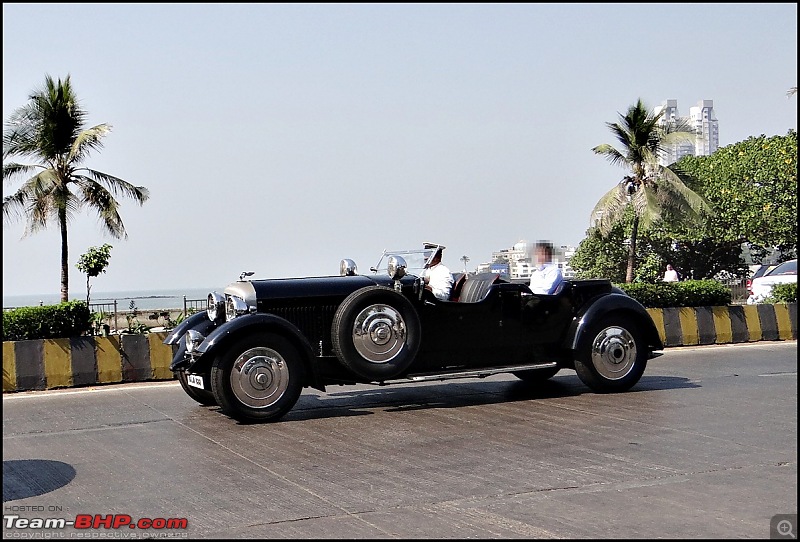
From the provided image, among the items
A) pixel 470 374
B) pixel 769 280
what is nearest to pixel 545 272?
pixel 470 374

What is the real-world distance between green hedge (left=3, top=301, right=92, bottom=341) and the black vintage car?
352cm

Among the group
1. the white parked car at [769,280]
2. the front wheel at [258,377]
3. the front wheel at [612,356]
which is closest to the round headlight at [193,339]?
the front wheel at [258,377]

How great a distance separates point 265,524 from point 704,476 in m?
2.89

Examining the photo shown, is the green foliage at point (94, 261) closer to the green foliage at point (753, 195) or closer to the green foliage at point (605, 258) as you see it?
the green foliage at point (753, 195)

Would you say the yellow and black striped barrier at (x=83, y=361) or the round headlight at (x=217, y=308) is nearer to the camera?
the round headlight at (x=217, y=308)

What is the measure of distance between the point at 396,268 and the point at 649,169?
1707cm

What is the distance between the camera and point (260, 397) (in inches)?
348

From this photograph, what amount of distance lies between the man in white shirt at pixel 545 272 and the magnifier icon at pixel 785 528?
18.0ft

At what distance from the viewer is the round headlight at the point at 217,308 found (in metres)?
9.53

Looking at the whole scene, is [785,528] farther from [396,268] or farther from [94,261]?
[94,261]

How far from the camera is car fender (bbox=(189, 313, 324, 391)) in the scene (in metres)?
8.73

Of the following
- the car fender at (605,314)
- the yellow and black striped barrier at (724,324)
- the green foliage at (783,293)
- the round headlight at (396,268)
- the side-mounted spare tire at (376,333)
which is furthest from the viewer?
the green foliage at (783,293)

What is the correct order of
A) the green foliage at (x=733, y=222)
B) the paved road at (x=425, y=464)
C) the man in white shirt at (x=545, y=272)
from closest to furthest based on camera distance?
1. the paved road at (x=425, y=464)
2. the man in white shirt at (x=545, y=272)
3. the green foliage at (x=733, y=222)

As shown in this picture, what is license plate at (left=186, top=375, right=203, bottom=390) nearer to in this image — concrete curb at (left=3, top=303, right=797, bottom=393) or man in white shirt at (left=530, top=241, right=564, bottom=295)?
concrete curb at (left=3, top=303, right=797, bottom=393)
